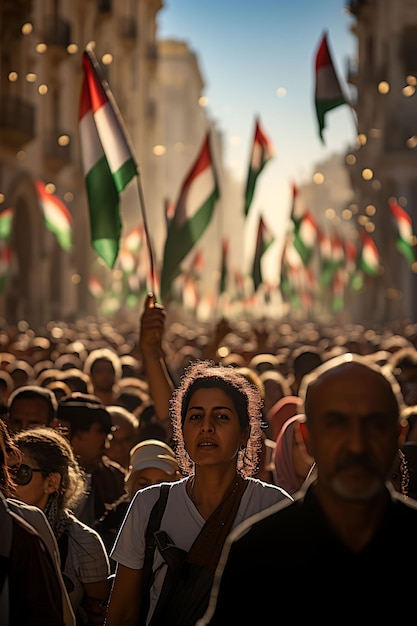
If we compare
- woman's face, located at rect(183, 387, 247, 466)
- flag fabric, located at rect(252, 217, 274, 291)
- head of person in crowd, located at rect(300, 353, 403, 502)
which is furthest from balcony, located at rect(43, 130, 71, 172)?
head of person in crowd, located at rect(300, 353, 403, 502)

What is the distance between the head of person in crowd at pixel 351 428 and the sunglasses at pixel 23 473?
2095mm

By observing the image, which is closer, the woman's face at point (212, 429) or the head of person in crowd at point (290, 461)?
the woman's face at point (212, 429)

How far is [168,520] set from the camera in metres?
4.26

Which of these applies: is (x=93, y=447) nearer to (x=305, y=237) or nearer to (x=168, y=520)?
(x=168, y=520)

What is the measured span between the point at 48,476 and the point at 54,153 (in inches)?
1428

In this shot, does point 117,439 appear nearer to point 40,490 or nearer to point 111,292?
point 40,490

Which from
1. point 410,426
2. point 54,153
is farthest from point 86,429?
point 54,153

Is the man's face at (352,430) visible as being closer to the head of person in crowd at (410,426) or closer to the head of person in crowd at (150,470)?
the head of person in crowd at (150,470)

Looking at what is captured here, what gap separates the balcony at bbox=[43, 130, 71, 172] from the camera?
132 ft

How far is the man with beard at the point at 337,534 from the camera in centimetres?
273

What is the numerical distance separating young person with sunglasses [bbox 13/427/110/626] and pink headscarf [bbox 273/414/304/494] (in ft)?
6.65

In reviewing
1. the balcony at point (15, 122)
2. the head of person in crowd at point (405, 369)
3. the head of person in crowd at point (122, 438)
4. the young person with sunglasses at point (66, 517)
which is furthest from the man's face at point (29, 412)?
the balcony at point (15, 122)

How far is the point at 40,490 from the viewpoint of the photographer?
482 cm

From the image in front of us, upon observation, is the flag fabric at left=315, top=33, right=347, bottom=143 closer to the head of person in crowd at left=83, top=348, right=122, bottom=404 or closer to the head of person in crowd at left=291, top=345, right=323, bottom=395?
the head of person in crowd at left=291, top=345, right=323, bottom=395
